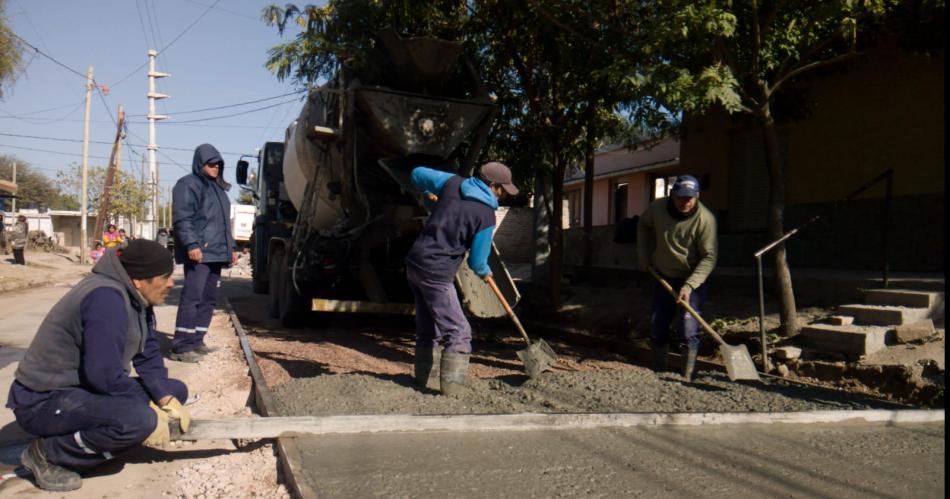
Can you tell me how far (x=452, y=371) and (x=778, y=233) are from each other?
4182 millimetres

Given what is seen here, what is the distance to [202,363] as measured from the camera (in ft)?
21.1

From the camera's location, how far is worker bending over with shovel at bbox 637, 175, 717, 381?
5402 millimetres

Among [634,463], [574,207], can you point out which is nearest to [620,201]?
[574,207]

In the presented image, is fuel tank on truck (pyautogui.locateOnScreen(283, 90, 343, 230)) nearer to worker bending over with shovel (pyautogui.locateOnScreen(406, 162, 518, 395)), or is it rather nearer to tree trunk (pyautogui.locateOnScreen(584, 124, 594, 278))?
worker bending over with shovel (pyautogui.locateOnScreen(406, 162, 518, 395))

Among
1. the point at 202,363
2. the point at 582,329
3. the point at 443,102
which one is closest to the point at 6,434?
the point at 202,363

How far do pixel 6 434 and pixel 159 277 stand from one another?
1645 millimetres

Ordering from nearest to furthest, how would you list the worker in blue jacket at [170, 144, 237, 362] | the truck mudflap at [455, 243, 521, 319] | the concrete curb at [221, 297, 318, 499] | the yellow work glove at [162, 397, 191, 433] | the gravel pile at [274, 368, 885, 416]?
1. the concrete curb at [221, 297, 318, 499]
2. the yellow work glove at [162, 397, 191, 433]
3. the gravel pile at [274, 368, 885, 416]
4. the truck mudflap at [455, 243, 521, 319]
5. the worker in blue jacket at [170, 144, 237, 362]

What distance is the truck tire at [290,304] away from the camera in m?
8.58

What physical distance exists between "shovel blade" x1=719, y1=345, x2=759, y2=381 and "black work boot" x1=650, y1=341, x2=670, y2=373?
0.61 m

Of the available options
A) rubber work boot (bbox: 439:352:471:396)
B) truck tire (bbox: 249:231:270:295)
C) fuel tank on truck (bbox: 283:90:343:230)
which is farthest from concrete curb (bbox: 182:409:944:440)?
truck tire (bbox: 249:231:270:295)

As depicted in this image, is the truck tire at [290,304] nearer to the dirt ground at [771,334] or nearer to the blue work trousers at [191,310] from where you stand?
the blue work trousers at [191,310]

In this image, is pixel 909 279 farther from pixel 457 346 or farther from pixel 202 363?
pixel 202 363

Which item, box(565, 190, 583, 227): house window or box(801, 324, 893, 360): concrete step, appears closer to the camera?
box(801, 324, 893, 360): concrete step

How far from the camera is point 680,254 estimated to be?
5.54 meters
